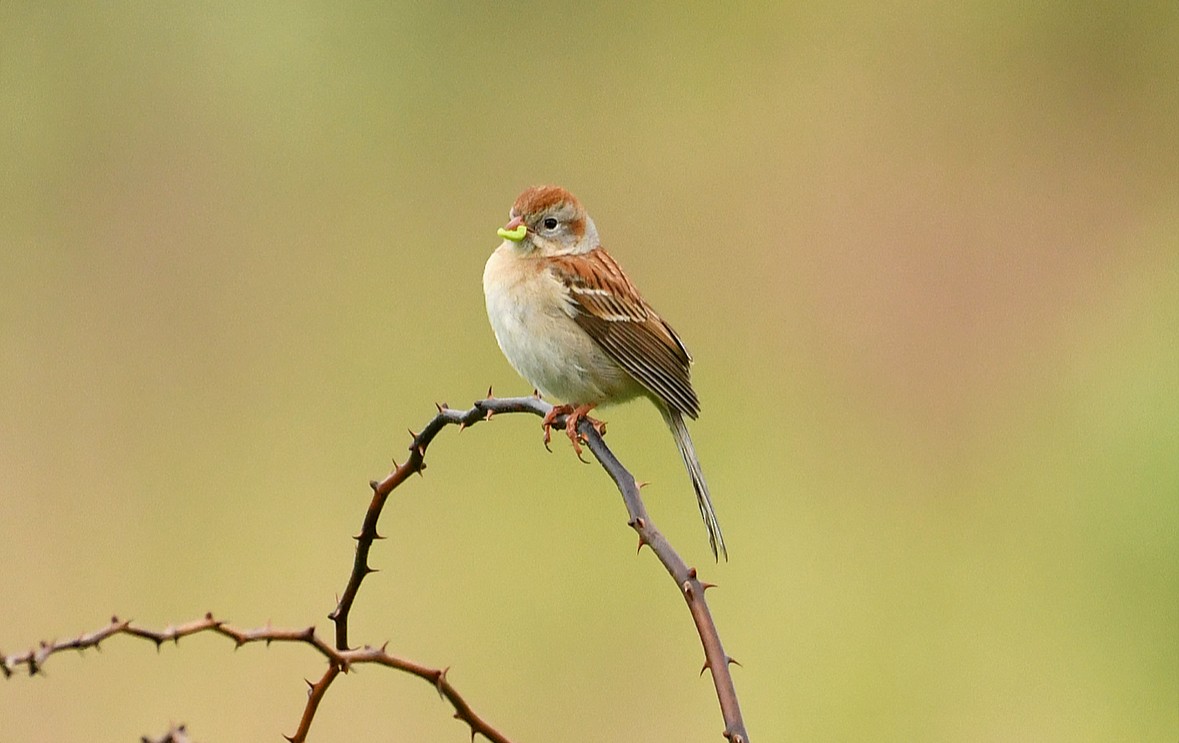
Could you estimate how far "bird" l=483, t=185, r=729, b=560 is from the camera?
11.3 feet

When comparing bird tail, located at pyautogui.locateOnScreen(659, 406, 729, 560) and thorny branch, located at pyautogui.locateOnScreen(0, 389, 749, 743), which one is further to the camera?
bird tail, located at pyautogui.locateOnScreen(659, 406, 729, 560)

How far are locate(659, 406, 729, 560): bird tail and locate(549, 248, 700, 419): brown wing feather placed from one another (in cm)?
5

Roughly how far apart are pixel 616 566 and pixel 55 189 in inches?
128

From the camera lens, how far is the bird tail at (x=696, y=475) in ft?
9.89

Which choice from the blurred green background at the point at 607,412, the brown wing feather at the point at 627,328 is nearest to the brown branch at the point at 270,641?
the brown wing feather at the point at 627,328

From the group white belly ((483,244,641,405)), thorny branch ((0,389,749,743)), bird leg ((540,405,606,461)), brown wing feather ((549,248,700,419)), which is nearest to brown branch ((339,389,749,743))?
thorny branch ((0,389,749,743))

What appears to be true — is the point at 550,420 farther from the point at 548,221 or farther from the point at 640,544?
the point at 640,544

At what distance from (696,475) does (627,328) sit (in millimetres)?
520

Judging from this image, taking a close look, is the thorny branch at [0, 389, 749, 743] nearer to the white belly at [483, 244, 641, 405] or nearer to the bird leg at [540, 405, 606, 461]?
the bird leg at [540, 405, 606, 461]

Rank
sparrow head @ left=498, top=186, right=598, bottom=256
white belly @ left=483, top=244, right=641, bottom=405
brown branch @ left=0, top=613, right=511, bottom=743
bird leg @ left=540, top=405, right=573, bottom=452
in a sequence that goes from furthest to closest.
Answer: sparrow head @ left=498, top=186, right=598, bottom=256
white belly @ left=483, top=244, right=641, bottom=405
bird leg @ left=540, top=405, right=573, bottom=452
brown branch @ left=0, top=613, right=511, bottom=743

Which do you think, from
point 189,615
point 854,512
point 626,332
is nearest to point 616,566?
point 854,512

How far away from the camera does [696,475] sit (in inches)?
126

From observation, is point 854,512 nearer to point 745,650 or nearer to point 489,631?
point 745,650

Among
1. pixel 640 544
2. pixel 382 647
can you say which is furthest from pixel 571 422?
pixel 382 647
